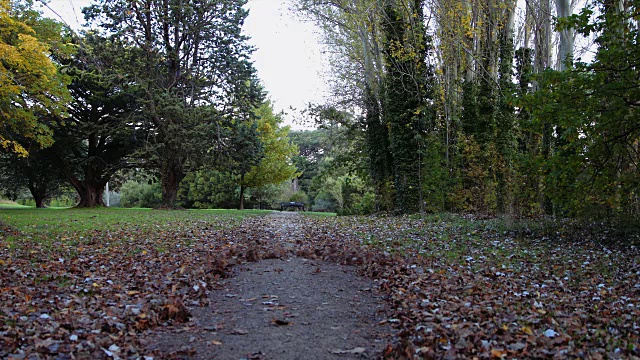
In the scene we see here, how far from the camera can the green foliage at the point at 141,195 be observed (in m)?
49.0

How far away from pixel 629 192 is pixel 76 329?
407 inches

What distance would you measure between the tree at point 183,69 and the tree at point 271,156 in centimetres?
986

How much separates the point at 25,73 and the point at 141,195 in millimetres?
35686

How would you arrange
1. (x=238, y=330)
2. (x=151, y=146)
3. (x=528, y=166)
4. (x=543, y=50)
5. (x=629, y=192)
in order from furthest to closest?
(x=151, y=146) → (x=543, y=50) → (x=528, y=166) → (x=629, y=192) → (x=238, y=330)

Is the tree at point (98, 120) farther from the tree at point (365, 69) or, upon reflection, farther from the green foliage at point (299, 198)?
the green foliage at point (299, 198)

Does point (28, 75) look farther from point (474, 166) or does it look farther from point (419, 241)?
point (474, 166)

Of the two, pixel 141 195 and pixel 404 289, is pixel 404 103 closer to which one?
pixel 404 289

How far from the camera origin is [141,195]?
5047 centimetres

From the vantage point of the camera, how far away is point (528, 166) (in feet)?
34.7

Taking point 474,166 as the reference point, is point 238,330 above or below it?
below

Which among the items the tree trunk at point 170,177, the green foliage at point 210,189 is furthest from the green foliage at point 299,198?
the tree trunk at point 170,177

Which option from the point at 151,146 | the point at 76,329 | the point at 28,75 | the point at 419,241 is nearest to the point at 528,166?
the point at 419,241

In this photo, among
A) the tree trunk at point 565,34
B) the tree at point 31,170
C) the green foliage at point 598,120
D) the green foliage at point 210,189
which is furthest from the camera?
the green foliage at point 210,189

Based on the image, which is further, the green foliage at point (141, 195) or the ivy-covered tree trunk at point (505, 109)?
the green foliage at point (141, 195)
